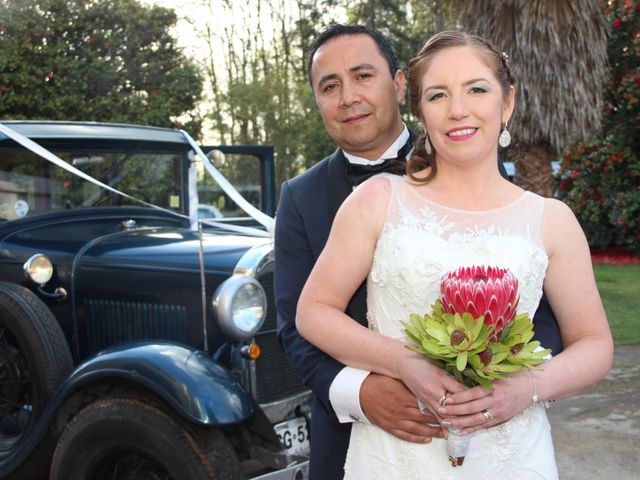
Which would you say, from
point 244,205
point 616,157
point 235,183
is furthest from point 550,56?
point 244,205

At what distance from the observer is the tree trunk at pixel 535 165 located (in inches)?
381

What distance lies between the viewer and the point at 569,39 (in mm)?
8930

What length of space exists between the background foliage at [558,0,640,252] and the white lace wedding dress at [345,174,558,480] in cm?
1222

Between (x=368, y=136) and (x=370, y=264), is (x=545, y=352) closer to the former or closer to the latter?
(x=370, y=264)

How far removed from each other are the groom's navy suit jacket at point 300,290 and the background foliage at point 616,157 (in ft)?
39.5

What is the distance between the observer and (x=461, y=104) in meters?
1.86

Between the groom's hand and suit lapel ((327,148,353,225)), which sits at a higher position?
suit lapel ((327,148,353,225))

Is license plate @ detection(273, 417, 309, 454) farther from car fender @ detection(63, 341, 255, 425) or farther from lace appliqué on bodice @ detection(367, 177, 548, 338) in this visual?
lace appliqué on bodice @ detection(367, 177, 548, 338)

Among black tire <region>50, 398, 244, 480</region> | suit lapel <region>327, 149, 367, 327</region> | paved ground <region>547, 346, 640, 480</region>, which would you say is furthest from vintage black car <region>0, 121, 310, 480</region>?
paved ground <region>547, 346, 640, 480</region>

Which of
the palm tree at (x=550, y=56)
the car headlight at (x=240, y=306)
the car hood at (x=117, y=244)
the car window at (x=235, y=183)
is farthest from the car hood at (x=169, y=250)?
the palm tree at (x=550, y=56)

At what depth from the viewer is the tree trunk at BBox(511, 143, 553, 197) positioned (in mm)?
9672

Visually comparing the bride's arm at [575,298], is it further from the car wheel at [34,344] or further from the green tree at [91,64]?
the green tree at [91,64]

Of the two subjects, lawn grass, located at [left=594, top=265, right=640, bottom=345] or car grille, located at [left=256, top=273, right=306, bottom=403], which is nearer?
car grille, located at [left=256, top=273, right=306, bottom=403]

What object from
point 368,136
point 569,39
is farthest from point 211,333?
point 569,39
